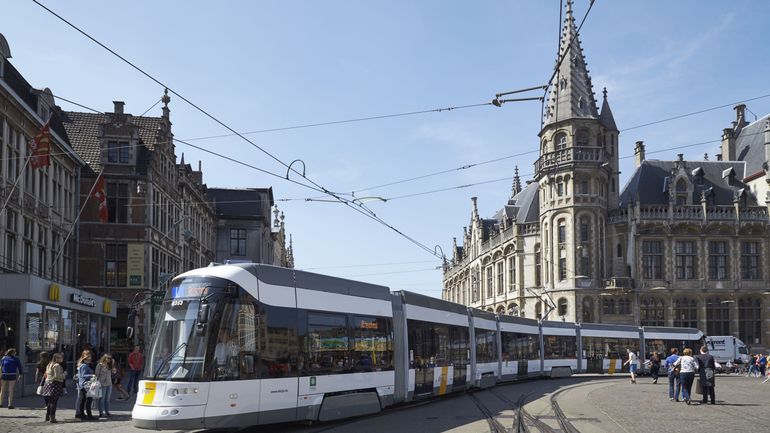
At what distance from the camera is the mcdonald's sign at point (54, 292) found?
93.1 ft

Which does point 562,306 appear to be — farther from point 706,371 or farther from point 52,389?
point 52,389

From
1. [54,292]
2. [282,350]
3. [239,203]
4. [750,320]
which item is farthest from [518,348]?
[750,320]

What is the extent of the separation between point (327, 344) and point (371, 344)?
2.06m

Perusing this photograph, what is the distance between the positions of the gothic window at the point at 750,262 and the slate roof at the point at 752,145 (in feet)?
20.0

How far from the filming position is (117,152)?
4075 cm

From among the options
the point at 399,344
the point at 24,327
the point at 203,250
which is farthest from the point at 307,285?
the point at 203,250

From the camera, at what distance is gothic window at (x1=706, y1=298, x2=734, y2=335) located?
6506cm

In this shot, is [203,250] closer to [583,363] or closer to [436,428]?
[583,363]

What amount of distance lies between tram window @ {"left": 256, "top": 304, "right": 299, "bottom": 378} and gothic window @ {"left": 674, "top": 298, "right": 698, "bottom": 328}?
54.5 m

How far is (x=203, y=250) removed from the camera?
56594 millimetres

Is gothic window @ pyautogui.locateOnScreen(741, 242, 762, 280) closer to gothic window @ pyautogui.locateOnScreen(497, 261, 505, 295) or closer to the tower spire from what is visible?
the tower spire

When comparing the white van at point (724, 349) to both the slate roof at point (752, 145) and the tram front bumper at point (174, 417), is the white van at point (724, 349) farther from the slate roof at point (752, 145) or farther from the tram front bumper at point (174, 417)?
the tram front bumper at point (174, 417)

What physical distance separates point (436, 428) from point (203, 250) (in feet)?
139

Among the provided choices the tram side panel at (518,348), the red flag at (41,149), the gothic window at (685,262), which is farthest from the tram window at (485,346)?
the gothic window at (685,262)
